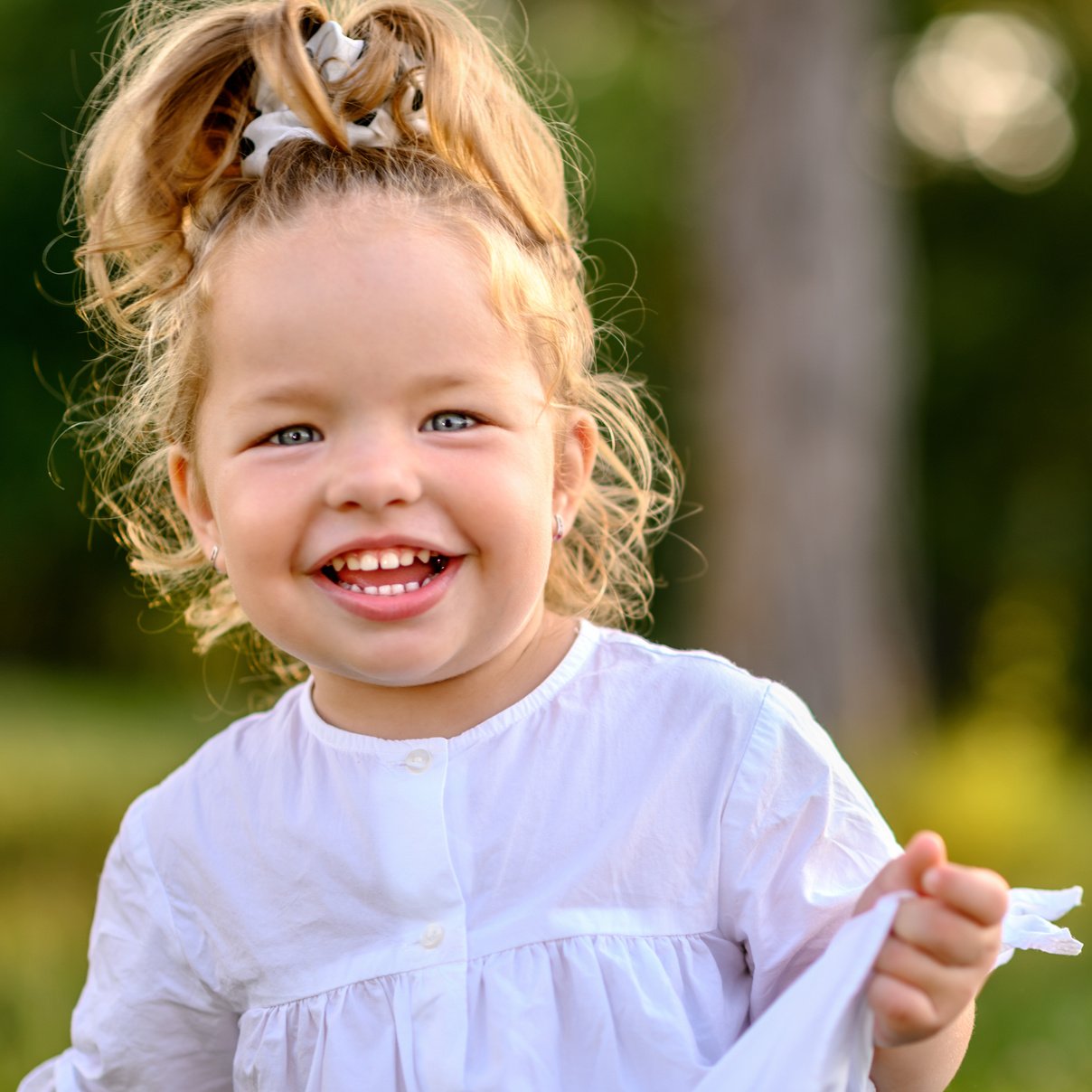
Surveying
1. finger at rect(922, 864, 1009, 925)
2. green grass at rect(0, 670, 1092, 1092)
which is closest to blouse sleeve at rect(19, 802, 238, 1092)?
finger at rect(922, 864, 1009, 925)

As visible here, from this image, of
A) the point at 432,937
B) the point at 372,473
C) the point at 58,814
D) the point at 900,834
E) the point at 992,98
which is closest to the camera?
the point at 372,473

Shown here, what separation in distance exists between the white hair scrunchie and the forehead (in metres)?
0.15

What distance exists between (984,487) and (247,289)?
494 inches

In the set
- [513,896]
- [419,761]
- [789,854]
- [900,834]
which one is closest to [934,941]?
[789,854]

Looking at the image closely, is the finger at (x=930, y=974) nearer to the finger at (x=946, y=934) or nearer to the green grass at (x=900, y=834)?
the finger at (x=946, y=934)

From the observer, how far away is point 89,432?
2.44m

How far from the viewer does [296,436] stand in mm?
1838

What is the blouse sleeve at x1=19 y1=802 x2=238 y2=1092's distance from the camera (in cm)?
202

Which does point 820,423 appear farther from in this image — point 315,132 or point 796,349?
point 315,132

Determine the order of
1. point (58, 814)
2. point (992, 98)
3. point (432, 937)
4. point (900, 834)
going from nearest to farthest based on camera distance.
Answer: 1. point (432, 937)
2. point (900, 834)
3. point (58, 814)
4. point (992, 98)

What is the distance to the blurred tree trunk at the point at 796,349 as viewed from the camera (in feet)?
23.1

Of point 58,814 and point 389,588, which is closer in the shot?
point 389,588

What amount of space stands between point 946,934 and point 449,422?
81cm

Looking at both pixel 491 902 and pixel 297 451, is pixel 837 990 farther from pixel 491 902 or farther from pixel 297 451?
pixel 297 451
